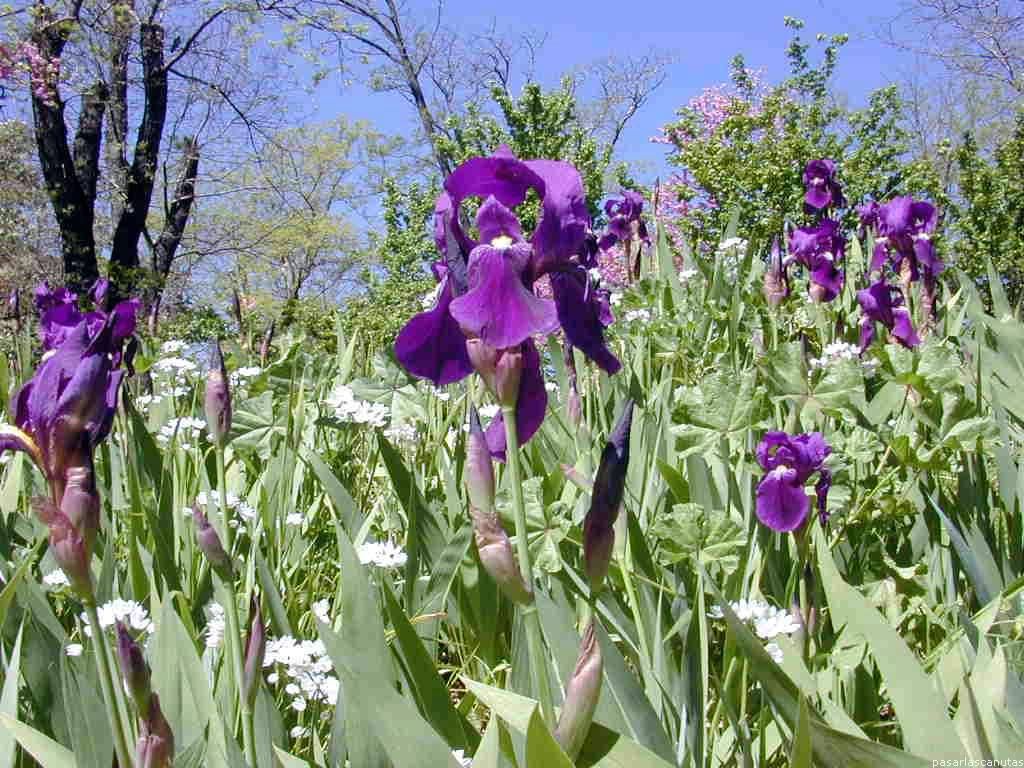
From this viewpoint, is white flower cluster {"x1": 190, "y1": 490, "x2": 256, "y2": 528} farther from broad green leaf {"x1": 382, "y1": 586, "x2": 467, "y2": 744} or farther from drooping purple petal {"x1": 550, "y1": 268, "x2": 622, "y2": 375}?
drooping purple petal {"x1": 550, "y1": 268, "x2": 622, "y2": 375}

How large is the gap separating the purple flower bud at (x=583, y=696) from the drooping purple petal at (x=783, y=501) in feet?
2.10

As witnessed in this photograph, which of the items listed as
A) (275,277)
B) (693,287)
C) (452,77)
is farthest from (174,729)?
(275,277)

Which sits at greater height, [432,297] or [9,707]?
[432,297]

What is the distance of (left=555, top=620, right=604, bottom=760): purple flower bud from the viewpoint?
0.64 metres

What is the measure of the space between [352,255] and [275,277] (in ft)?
8.57

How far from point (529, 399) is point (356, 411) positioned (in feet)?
3.59

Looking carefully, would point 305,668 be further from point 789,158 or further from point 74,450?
point 789,158

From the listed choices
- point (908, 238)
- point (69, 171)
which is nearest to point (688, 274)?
point (908, 238)

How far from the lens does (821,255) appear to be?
2910 mm

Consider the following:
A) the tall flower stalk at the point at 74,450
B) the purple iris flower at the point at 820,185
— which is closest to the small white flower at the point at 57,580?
A: the tall flower stalk at the point at 74,450

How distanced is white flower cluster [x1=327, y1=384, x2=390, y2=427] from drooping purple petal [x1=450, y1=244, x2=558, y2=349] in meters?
1.06

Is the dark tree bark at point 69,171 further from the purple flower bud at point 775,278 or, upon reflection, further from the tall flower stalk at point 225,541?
the tall flower stalk at point 225,541

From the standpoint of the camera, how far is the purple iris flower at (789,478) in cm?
121

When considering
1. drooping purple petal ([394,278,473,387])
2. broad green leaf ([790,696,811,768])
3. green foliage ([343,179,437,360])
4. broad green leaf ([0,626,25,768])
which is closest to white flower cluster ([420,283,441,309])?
drooping purple petal ([394,278,473,387])
